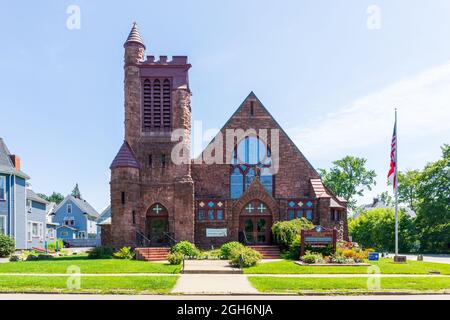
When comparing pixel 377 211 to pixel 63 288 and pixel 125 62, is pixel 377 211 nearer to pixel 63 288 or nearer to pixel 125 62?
pixel 125 62

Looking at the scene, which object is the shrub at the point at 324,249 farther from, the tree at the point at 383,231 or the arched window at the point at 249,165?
the tree at the point at 383,231

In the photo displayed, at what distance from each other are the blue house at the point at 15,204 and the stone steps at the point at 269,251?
2055 cm

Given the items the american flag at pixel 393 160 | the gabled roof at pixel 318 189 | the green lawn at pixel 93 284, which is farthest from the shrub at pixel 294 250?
the green lawn at pixel 93 284

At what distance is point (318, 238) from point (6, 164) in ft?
88.6

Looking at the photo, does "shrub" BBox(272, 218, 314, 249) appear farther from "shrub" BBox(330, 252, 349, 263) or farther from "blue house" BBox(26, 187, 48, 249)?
"blue house" BBox(26, 187, 48, 249)

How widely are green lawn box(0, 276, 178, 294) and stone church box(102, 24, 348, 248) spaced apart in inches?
475

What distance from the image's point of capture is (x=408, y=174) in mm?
58875

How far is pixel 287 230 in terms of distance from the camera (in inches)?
1022

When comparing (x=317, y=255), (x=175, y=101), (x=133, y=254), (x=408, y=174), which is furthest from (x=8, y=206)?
(x=408, y=174)

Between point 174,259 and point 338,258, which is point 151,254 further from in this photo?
point 338,258

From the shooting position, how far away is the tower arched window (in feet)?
95.9

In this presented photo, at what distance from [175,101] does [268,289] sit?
62.0ft
